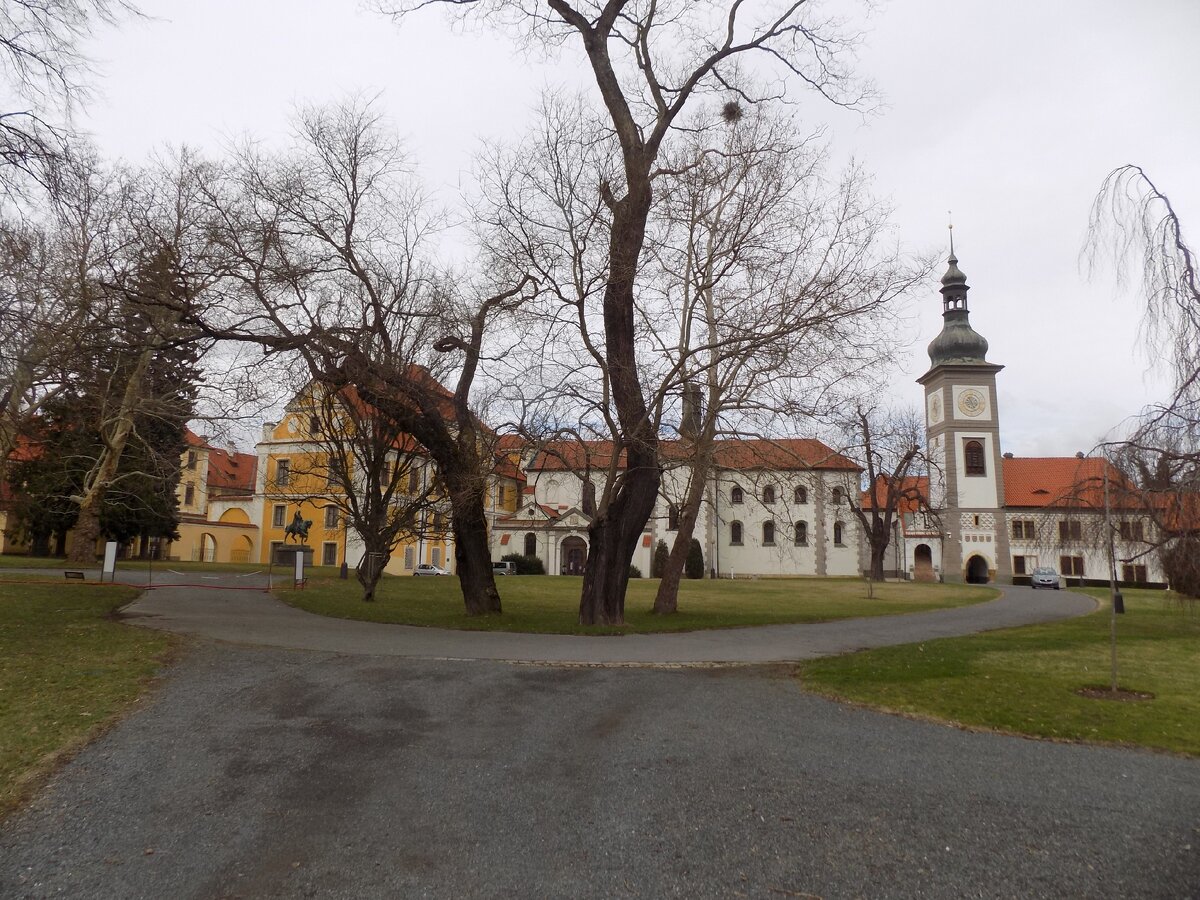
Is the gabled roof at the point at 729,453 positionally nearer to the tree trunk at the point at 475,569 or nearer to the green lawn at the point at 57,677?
the tree trunk at the point at 475,569

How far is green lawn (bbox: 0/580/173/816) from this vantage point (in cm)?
620

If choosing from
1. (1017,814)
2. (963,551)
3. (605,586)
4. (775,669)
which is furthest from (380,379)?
(963,551)

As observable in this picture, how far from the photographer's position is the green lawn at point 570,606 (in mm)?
17516

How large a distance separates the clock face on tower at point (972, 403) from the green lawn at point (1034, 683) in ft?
145

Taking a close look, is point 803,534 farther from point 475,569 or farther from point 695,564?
point 475,569

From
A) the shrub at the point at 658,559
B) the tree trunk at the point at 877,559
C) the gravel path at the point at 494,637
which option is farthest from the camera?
the shrub at the point at 658,559

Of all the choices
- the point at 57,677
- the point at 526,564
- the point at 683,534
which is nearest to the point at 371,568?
the point at 683,534

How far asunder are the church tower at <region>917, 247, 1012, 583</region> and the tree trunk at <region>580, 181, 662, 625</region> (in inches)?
1737

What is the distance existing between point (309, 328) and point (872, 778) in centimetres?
1413

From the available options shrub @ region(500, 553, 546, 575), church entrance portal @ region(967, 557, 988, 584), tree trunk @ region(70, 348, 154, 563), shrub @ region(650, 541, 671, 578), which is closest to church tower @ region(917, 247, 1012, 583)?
church entrance portal @ region(967, 557, 988, 584)

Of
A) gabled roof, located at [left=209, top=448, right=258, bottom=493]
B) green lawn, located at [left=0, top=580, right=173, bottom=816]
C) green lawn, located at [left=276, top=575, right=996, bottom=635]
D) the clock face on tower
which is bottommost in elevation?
green lawn, located at [left=276, top=575, right=996, bottom=635]

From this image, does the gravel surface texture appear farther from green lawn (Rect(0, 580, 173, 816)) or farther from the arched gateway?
the arched gateway

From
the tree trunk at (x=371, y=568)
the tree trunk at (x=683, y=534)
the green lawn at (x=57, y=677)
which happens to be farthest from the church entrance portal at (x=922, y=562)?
the green lawn at (x=57, y=677)

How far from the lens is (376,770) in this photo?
607 centimetres
